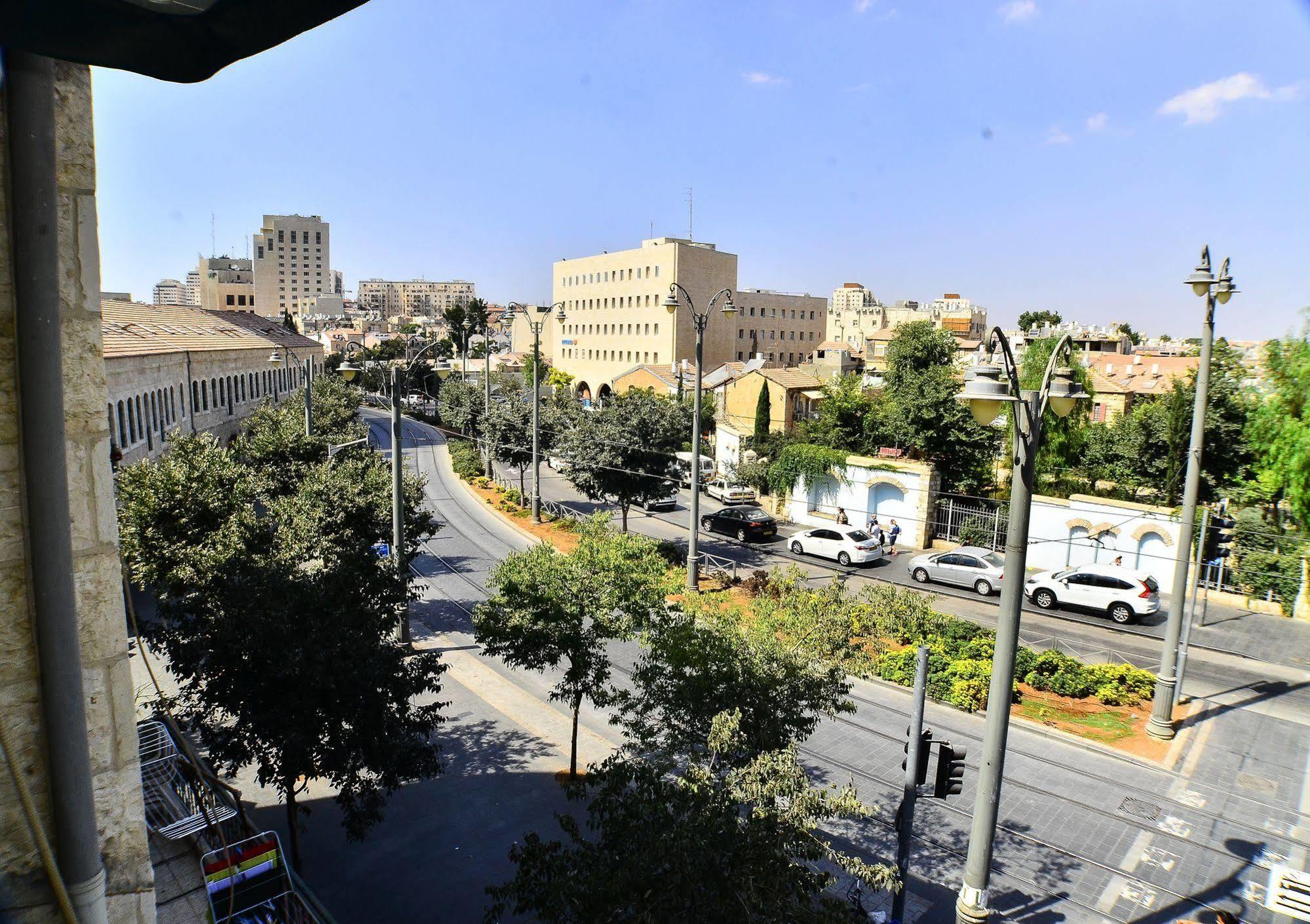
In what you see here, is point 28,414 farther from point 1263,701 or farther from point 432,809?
point 1263,701

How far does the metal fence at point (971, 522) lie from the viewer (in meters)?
26.4

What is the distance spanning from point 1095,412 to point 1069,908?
40.5 meters

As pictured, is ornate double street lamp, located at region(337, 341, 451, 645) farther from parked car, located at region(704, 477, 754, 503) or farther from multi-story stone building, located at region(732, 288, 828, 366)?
multi-story stone building, located at region(732, 288, 828, 366)

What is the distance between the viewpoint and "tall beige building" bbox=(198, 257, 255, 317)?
148 m

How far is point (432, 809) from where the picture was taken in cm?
1138

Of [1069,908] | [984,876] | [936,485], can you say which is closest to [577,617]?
[984,876]

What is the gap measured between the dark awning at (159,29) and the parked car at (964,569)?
22.6 m

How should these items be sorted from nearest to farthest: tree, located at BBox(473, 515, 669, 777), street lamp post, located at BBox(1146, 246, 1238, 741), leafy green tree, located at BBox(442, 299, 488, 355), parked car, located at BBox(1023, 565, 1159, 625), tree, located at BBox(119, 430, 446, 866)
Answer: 1. tree, located at BBox(119, 430, 446, 866)
2. tree, located at BBox(473, 515, 669, 777)
3. street lamp post, located at BBox(1146, 246, 1238, 741)
4. parked car, located at BBox(1023, 565, 1159, 625)
5. leafy green tree, located at BBox(442, 299, 488, 355)

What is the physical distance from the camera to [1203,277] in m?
12.8

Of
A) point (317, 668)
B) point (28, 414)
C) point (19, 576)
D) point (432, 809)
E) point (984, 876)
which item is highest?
point (28, 414)

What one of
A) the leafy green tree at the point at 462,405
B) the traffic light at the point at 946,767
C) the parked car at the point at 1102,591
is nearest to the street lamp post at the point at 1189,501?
the parked car at the point at 1102,591

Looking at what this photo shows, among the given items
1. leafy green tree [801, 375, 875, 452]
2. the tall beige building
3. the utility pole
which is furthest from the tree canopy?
the tall beige building

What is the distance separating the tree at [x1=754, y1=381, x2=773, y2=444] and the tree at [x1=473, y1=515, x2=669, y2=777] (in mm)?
28838

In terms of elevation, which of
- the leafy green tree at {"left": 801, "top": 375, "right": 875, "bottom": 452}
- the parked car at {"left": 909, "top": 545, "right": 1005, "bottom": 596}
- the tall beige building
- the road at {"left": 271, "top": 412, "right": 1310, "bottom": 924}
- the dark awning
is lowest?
the road at {"left": 271, "top": 412, "right": 1310, "bottom": 924}
